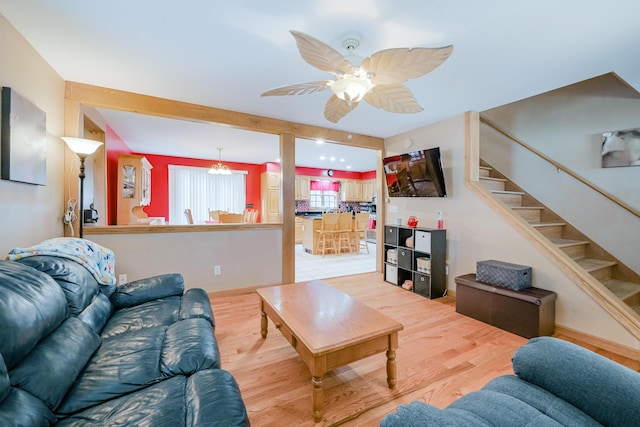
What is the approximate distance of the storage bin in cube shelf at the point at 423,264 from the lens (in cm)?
342

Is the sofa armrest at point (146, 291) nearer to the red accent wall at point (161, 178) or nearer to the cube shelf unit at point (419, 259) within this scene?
the cube shelf unit at point (419, 259)

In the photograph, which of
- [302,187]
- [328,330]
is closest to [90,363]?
[328,330]

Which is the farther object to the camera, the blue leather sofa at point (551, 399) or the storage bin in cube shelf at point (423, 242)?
the storage bin in cube shelf at point (423, 242)

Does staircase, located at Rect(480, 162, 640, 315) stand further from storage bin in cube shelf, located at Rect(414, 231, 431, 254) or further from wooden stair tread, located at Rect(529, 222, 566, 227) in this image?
storage bin in cube shelf, located at Rect(414, 231, 431, 254)

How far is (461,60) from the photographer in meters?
2.15

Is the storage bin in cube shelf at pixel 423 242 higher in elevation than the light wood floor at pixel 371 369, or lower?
higher

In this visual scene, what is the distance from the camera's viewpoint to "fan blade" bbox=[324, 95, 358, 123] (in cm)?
203

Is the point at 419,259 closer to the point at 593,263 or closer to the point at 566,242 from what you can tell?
the point at 566,242

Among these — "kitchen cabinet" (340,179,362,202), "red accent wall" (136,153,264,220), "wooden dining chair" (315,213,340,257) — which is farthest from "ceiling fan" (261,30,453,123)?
"kitchen cabinet" (340,179,362,202)

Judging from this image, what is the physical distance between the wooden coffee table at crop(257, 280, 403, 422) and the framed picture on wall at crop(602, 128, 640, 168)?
3.35 m

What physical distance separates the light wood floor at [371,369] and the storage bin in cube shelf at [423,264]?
0.61 m

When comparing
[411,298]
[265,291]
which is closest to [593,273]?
[411,298]

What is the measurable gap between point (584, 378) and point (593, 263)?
2737 millimetres

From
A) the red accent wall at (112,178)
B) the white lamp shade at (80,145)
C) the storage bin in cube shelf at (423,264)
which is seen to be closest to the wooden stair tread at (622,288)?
the storage bin in cube shelf at (423,264)
